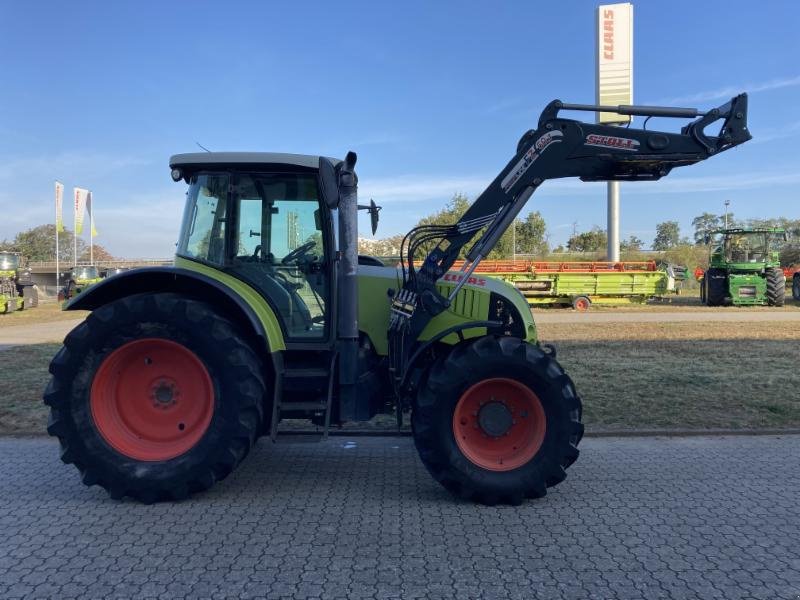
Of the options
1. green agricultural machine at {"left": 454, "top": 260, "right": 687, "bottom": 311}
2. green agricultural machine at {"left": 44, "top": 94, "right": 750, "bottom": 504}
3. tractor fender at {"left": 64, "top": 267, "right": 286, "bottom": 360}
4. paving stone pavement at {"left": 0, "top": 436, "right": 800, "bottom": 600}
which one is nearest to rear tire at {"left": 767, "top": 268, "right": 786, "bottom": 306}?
green agricultural machine at {"left": 454, "top": 260, "right": 687, "bottom": 311}

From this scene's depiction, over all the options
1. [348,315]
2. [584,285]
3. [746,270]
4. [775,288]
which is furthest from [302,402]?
[775,288]

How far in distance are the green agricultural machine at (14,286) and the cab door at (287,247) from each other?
839 inches

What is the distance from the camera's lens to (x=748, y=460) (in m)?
5.01

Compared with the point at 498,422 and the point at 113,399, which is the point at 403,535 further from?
the point at 113,399

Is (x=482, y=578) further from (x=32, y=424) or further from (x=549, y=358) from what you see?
(x=32, y=424)

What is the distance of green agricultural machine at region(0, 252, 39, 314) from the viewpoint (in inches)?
876

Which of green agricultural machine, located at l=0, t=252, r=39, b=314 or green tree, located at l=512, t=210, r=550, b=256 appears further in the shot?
green tree, located at l=512, t=210, r=550, b=256

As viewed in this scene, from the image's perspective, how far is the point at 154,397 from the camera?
14.3 feet

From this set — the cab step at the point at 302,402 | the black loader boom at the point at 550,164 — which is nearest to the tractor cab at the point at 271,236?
the cab step at the point at 302,402

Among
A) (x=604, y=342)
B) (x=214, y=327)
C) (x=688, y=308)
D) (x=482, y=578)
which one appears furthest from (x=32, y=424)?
(x=688, y=308)

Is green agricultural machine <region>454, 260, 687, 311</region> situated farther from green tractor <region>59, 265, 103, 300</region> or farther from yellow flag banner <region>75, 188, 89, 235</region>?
yellow flag banner <region>75, 188, 89, 235</region>

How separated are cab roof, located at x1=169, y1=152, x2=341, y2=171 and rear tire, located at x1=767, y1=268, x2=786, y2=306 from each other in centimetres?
2094

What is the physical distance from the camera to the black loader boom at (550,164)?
4324 millimetres

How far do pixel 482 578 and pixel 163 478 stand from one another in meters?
2.24
